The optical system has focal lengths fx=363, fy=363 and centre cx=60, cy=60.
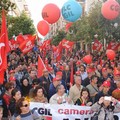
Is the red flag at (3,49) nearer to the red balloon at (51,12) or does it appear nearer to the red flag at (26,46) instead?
the red balloon at (51,12)

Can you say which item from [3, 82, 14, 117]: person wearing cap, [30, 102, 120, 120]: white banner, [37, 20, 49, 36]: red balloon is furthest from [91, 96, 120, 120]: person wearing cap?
[37, 20, 49, 36]: red balloon

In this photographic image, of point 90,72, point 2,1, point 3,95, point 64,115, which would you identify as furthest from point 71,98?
point 2,1

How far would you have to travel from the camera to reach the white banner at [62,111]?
714cm

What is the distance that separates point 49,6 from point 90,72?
353 cm


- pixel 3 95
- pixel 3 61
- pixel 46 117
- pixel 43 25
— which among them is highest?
pixel 43 25

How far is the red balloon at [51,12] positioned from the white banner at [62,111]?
264 inches

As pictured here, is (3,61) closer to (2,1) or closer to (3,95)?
(3,95)

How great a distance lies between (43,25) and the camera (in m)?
15.9

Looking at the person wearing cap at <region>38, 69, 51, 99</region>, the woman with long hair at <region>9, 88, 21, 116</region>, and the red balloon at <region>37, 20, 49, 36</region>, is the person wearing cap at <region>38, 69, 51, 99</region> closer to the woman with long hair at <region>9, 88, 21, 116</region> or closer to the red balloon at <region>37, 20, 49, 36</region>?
the woman with long hair at <region>9, 88, 21, 116</region>

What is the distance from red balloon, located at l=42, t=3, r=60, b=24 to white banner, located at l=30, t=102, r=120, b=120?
264 inches

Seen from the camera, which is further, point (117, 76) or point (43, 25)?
point (43, 25)

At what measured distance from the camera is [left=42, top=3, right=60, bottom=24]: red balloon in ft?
44.1

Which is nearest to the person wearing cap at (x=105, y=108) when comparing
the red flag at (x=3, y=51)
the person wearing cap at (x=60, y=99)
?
the person wearing cap at (x=60, y=99)

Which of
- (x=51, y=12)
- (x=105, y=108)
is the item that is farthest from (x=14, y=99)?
(x=51, y=12)
